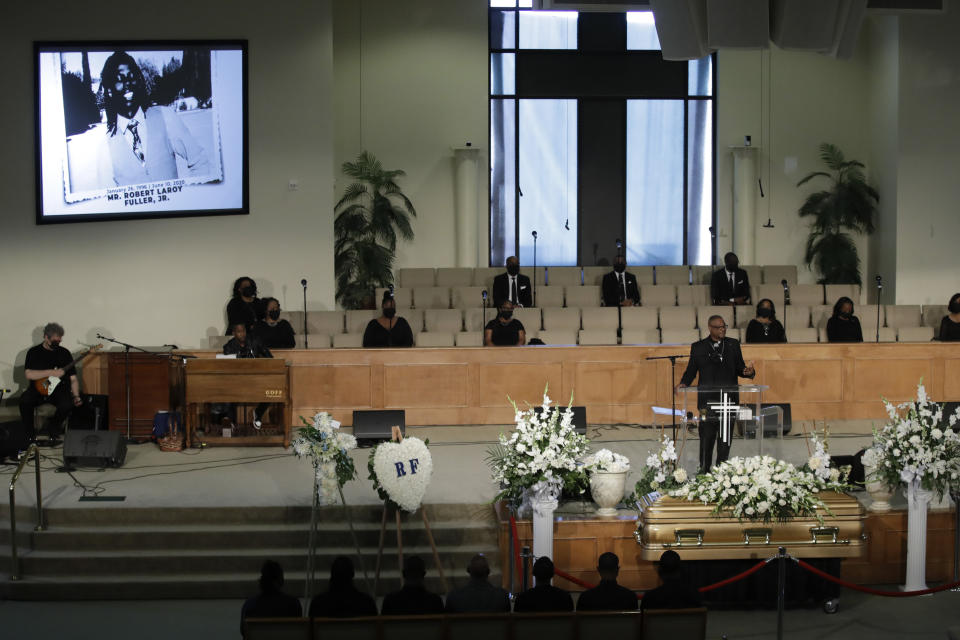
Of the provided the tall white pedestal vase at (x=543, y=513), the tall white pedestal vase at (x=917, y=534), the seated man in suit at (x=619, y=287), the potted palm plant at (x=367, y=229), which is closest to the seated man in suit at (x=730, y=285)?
the seated man in suit at (x=619, y=287)

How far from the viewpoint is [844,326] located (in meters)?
13.1

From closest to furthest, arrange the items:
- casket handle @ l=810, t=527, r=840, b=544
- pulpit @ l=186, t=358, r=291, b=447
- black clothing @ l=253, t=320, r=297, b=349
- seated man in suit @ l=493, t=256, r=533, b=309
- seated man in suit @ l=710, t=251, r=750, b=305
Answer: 1. casket handle @ l=810, t=527, r=840, b=544
2. pulpit @ l=186, t=358, r=291, b=447
3. black clothing @ l=253, t=320, r=297, b=349
4. seated man in suit @ l=493, t=256, r=533, b=309
5. seated man in suit @ l=710, t=251, r=750, b=305

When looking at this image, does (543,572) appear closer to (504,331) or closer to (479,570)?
(479,570)

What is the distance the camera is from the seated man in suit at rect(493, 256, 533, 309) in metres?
15.0

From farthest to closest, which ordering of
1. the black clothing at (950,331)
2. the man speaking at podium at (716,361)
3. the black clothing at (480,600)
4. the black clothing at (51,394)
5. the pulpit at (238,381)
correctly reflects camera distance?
the black clothing at (950,331)
the black clothing at (51,394)
the pulpit at (238,381)
the man speaking at podium at (716,361)
the black clothing at (480,600)

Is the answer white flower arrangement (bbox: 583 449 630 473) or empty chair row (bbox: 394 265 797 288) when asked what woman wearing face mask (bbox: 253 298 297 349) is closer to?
empty chair row (bbox: 394 265 797 288)

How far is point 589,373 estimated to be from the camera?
11836mm

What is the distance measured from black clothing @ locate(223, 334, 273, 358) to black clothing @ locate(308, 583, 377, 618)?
5.69 meters

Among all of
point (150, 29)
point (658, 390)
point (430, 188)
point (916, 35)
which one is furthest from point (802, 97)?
point (150, 29)

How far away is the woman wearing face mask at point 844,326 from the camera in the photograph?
513 inches

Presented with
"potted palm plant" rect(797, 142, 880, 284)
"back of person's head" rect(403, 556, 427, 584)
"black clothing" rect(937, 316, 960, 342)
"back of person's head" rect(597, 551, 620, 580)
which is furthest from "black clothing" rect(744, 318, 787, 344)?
"back of person's head" rect(403, 556, 427, 584)

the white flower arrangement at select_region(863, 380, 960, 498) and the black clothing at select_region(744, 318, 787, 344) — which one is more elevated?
the black clothing at select_region(744, 318, 787, 344)

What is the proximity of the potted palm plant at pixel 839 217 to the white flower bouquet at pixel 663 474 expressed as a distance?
33.9 feet

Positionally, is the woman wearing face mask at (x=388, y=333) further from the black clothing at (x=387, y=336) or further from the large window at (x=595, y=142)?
the large window at (x=595, y=142)
